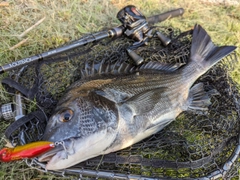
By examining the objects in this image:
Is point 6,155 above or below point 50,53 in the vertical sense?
below

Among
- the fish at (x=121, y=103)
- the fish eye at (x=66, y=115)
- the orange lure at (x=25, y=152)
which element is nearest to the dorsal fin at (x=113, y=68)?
the fish at (x=121, y=103)

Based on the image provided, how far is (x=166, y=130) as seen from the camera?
3188 mm

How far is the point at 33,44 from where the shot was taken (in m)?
3.64

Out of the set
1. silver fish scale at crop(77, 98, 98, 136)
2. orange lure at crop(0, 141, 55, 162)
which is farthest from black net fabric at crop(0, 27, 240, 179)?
silver fish scale at crop(77, 98, 98, 136)

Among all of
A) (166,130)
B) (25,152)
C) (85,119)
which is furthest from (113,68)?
(25,152)

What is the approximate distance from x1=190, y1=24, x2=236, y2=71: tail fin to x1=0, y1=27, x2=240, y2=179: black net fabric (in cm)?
15

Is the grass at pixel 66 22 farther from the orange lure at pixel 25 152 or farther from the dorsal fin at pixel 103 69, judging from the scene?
the dorsal fin at pixel 103 69

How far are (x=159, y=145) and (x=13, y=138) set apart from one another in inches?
57.5

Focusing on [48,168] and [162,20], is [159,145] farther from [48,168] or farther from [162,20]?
[162,20]

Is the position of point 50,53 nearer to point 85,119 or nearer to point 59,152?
point 85,119

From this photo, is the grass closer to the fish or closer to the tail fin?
the fish

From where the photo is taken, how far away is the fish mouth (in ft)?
7.50

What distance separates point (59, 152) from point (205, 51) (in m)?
2.23

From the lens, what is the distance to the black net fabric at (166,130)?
8.90 feet
